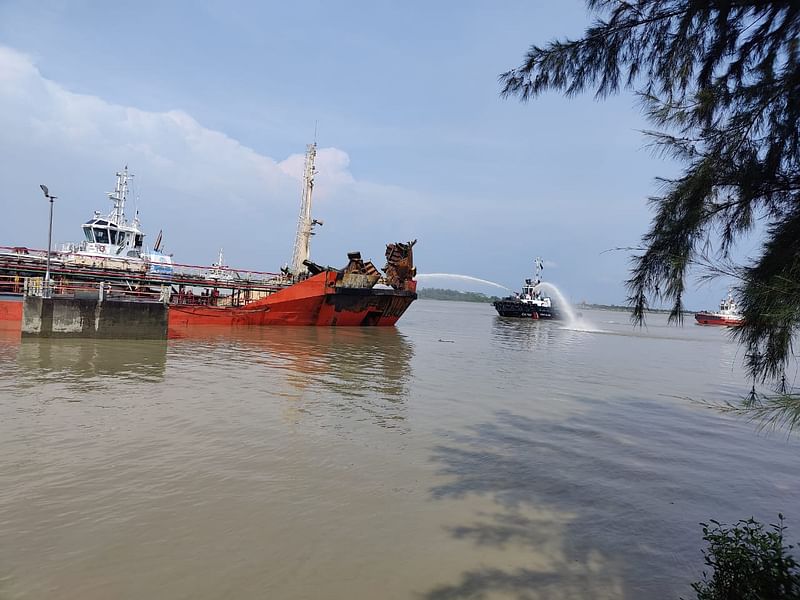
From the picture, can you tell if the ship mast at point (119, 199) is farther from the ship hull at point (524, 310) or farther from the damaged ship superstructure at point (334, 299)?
the ship hull at point (524, 310)

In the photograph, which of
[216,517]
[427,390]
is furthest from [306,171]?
[216,517]

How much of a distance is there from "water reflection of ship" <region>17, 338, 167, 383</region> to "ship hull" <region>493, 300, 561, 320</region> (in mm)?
48695

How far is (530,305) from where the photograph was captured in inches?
2351

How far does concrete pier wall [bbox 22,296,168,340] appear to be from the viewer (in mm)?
16531

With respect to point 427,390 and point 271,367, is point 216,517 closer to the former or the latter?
point 427,390

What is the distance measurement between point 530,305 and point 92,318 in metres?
50.3

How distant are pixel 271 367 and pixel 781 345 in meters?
12.5

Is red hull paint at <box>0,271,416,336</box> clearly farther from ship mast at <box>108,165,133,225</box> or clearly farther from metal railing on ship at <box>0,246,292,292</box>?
ship mast at <box>108,165,133,225</box>

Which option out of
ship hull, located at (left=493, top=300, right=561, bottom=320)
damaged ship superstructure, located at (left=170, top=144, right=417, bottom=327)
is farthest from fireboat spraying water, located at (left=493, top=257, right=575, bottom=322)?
damaged ship superstructure, located at (left=170, top=144, right=417, bottom=327)

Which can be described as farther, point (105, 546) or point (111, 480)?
point (111, 480)

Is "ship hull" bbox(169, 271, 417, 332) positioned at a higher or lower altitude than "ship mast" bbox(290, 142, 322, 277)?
lower

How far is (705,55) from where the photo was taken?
11.2ft

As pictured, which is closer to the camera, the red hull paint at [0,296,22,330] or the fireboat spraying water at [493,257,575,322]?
the red hull paint at [0,296,22,330]

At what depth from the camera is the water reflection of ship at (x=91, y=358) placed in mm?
11422
